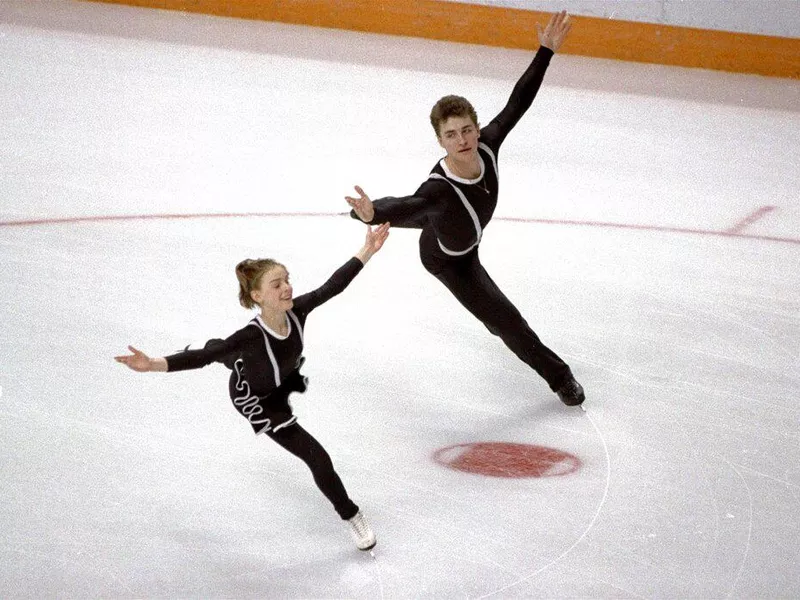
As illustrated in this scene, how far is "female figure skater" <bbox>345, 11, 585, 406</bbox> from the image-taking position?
502 centimetres

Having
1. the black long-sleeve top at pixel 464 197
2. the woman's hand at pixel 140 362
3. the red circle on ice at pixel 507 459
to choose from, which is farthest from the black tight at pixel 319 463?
the black long-sleeve top at pixel 464 197

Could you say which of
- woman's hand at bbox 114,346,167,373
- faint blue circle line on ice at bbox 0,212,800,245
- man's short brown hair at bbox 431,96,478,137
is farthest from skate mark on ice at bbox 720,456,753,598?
faint blue circle line on ice at bbox 0,212,800,245

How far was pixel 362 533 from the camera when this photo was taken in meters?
4.40

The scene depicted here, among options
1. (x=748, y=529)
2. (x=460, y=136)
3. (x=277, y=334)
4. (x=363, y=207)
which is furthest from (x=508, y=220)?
(x=277, y=334)

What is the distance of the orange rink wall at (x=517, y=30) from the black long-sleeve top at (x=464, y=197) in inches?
272

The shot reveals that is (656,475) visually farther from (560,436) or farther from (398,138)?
(398,138)

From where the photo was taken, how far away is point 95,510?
181 inches

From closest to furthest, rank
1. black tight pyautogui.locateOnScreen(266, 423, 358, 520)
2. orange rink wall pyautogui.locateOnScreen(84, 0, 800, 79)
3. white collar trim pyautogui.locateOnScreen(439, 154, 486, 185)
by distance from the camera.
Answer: black tight pyautogui.locateOnScreen(266, 423, 358, 520) → white collar trim pyautogui.locateOnScreen(439, 154, 486, 185) → orange rink wall pyautogui.locateOnScreen(84, 0, 800, 79)

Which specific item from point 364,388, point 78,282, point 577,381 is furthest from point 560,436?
point 78,282

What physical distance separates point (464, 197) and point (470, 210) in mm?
77

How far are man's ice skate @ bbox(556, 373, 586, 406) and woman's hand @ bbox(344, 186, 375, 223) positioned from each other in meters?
1.38

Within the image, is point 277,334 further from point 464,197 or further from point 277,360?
point 464,197

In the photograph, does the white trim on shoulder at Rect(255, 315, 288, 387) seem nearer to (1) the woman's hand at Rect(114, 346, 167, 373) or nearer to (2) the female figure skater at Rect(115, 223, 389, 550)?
(2) the female figure skater at Rect(115, 223, 389, 550)

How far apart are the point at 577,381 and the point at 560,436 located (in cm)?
45
